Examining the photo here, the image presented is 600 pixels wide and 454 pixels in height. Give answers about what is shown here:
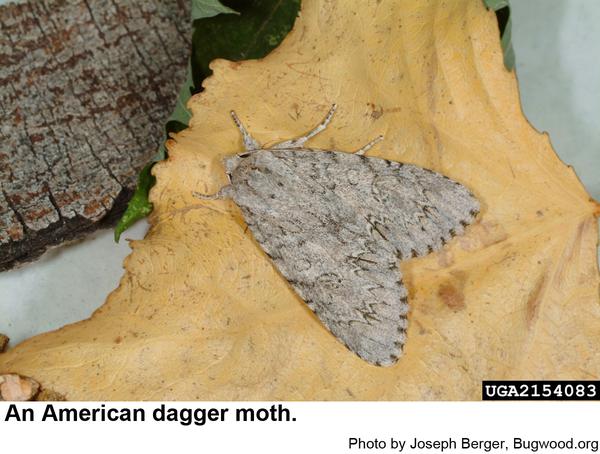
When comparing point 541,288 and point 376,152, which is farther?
point 376,152

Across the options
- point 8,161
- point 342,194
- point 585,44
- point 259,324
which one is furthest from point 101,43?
point 585,44

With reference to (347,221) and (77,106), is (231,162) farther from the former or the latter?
(77,106)

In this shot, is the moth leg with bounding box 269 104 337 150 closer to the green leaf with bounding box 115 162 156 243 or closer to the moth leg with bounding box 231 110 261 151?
the moth leg with bounding box 231 110 261 151

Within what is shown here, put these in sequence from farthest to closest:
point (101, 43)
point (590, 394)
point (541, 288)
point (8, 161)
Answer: point (101, 43) → point (8, 161) → point (590, 394) → point (541, 288)

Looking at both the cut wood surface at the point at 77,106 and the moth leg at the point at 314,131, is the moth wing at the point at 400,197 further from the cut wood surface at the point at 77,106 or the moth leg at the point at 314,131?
the cut wood surface at the point at 77,106

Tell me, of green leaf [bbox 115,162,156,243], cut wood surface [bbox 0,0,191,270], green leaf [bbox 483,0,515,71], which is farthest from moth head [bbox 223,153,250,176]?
green leaf [bbox 483,0,515,71]

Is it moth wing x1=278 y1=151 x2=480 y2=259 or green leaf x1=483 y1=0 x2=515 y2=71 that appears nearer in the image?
moth wing x1=278 y1=151 x2=480 y2=259

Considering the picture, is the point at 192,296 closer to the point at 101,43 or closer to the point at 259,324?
the point at 259,324
